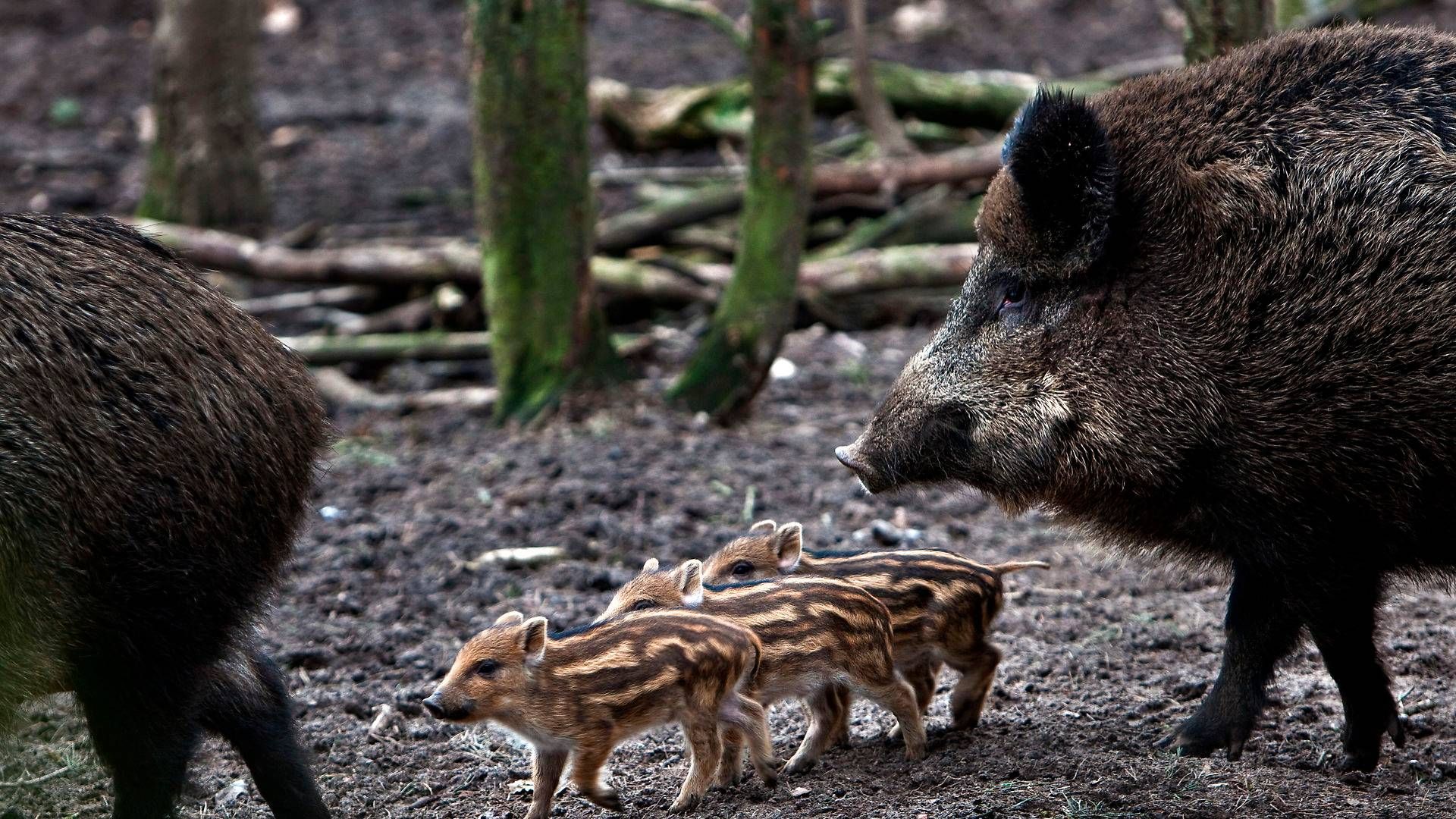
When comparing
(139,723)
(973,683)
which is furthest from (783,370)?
(139,723)

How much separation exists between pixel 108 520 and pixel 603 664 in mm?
1273

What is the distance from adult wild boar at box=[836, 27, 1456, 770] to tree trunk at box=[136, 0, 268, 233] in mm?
8839

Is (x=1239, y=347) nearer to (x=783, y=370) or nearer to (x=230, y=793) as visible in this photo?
(x=230, y=793)

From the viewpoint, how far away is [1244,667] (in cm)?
440

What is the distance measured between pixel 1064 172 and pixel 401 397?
224 inches

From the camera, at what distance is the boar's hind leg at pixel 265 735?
13.5 ft

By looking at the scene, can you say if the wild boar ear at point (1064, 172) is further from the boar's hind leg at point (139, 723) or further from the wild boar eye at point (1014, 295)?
the boar's hind leg at point (139, 723)

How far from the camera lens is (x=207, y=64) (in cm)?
1191

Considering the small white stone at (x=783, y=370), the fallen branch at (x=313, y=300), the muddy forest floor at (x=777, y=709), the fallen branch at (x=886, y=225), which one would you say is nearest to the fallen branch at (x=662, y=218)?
the fallen branch at (x=886, y=225)

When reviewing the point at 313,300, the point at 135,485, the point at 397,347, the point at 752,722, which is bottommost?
the point at 752,722

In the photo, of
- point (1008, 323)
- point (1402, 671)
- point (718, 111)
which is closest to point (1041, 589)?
point (1402, 671)

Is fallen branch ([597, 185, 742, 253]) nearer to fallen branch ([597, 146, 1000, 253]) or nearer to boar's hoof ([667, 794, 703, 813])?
fallen branch ([597, 146, 1000, 253])

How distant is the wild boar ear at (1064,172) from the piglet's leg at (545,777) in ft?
6.66

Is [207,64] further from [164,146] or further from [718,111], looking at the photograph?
[718,111]
